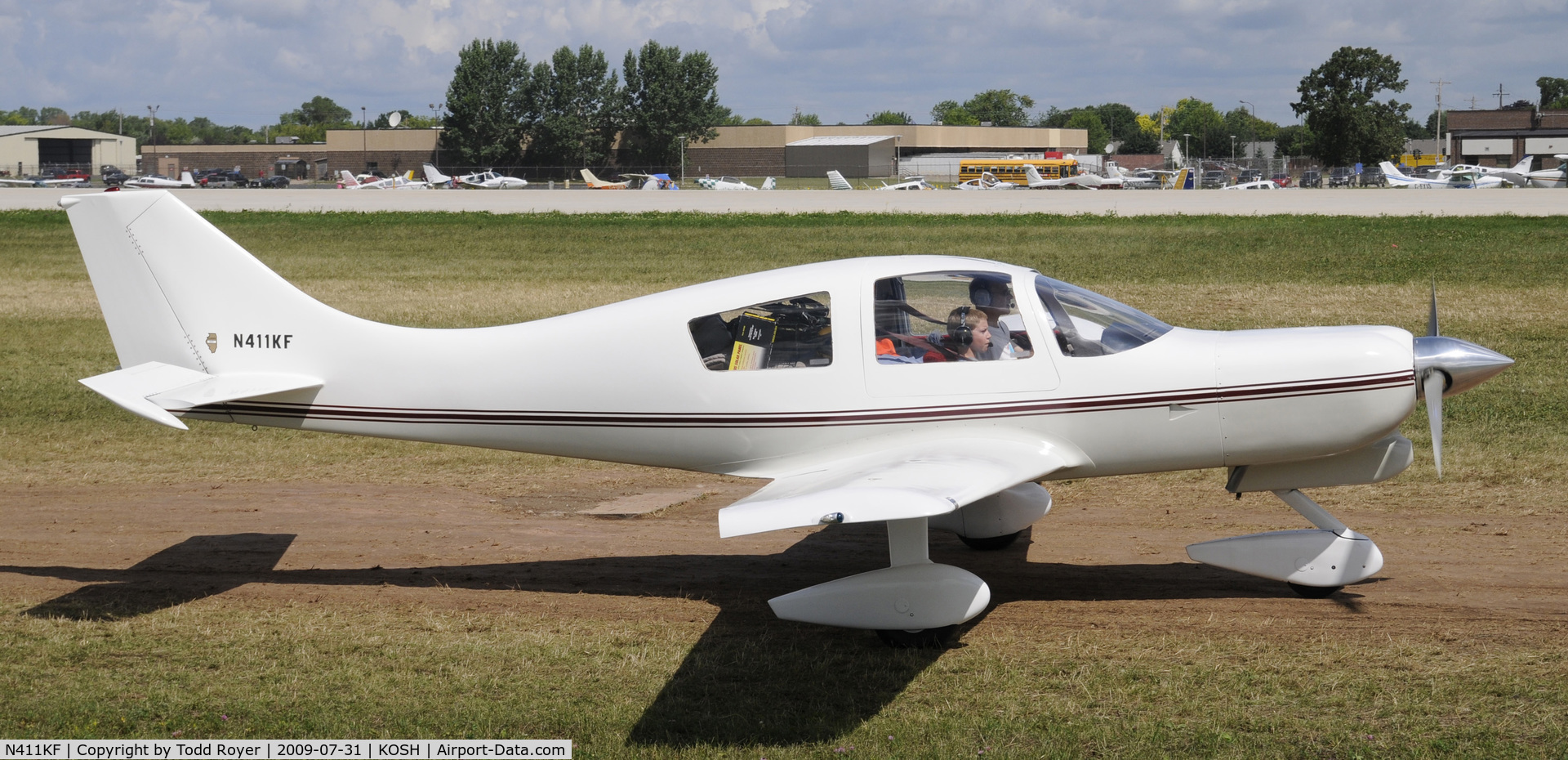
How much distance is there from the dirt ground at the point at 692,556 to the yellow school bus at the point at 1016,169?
80174 mm

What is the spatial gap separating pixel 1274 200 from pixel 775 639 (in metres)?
34.4

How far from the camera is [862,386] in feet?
24.9

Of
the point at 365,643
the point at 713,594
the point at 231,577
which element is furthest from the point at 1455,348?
the point at 231,577

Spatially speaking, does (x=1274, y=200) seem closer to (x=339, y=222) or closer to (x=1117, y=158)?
(x=339, y=222)

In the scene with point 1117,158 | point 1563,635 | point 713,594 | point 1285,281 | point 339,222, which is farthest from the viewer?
point 1117,158

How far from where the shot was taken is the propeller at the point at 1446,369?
23.1 feet

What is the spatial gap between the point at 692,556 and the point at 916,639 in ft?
8.64

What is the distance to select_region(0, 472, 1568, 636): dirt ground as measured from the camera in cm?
779

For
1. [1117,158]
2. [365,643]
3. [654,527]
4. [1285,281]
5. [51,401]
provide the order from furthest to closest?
[1117,158]
[1285,281]
[51,401]
[654,527]
[365,643]

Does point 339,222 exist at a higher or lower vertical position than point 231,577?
higher

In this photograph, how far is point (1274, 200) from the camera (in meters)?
37.4

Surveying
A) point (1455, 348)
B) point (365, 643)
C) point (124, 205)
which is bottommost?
point (365, 643)

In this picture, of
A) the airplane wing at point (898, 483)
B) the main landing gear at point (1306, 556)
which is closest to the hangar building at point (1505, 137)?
the main landing gear at point (1306, 556)

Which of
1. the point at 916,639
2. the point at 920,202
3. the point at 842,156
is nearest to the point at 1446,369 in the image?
the point at 916,639
